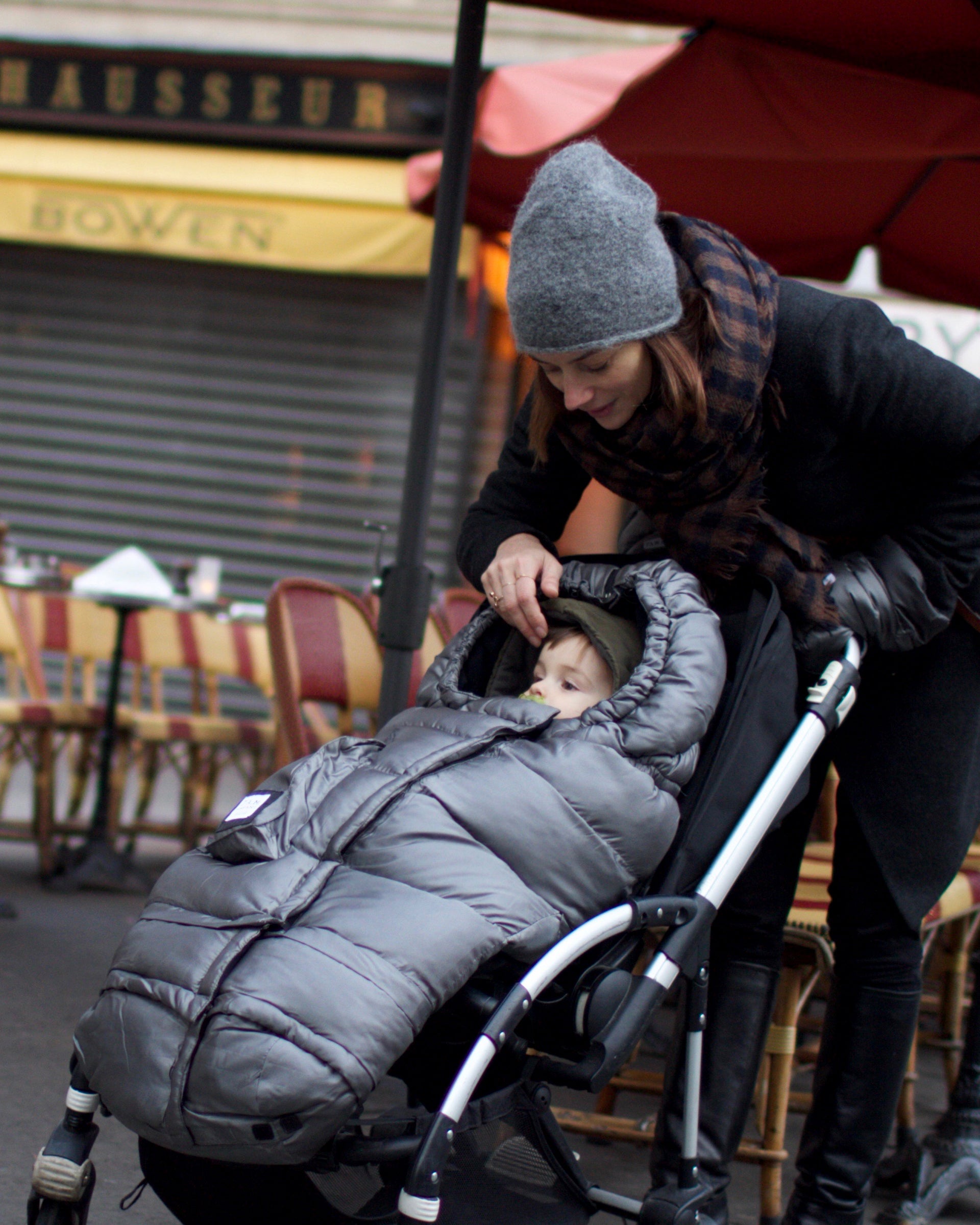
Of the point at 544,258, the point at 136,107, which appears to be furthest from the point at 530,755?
the point at 136,107

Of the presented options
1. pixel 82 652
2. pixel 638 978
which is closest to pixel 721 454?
pixel 638 978

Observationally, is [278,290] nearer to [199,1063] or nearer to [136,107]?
[136,107]

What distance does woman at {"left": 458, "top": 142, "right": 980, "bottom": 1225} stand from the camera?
6.34ft

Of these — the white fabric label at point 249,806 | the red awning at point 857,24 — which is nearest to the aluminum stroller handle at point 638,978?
the white fabric label at point 249,806

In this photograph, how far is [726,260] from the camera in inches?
80.1

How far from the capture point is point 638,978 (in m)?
1.81

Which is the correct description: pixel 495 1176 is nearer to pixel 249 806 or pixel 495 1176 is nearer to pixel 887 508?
pixel 249 806

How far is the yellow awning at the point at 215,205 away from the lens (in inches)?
322

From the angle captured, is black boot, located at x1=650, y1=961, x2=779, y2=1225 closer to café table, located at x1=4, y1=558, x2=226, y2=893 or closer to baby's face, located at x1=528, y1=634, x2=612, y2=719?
baby's face, located at x1=528, y1=634, x2=612, y2=719

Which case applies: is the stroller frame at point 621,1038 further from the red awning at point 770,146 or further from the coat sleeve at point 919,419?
the red awning at point 770,146

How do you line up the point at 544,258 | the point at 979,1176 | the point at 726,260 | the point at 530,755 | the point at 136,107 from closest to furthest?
1. the point at 530,755
2. the point at 544,258
3. the point at 726,260
4. the point at 979,1176
5. the point at 136,107

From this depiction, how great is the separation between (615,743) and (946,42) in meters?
2.71

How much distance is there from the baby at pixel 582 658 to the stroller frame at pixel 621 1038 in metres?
0.28

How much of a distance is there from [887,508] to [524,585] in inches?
26.2
